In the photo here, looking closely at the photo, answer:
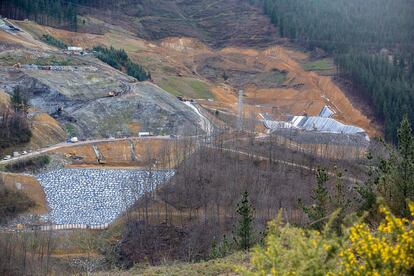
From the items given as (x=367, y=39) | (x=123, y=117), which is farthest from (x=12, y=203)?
(x=367, y=39)

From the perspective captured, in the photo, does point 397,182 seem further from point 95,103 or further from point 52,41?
point 52,41

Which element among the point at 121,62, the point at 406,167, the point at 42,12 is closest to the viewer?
Answer: the point at 406,167

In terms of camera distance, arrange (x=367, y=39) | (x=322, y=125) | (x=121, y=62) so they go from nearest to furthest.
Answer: (x=322, y=125), (x=121, y=62), (x=367, y=39)

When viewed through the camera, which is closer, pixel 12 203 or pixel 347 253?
pixel 347 253

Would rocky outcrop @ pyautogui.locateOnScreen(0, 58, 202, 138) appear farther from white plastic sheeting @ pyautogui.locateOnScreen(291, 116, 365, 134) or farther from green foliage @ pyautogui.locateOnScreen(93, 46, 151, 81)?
white plastic sheeting @ pyautogui.locateOnScreen(291, 116, 365, 134)

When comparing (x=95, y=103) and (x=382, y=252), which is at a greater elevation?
(x=382, y=252)

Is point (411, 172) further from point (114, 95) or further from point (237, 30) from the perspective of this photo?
point (237, 30)

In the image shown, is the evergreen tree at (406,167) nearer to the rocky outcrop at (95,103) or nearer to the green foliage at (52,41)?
the rocky outcrop at (95,103)

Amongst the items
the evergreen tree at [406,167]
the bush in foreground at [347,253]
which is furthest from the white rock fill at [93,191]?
the bush in foreground at [347,253]
